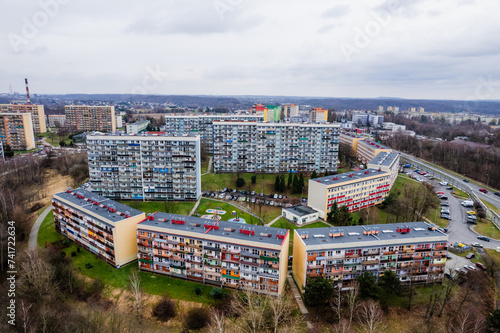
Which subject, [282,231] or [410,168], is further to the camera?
[410,168]

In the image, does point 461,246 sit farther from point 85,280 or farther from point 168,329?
point 85,280

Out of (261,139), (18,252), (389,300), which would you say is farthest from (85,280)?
(261,139)

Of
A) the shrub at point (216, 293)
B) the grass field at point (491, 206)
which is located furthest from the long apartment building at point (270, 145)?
the shrub at point (216, 293)

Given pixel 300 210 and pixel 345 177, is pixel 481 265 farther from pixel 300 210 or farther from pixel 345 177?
pixel 300 210

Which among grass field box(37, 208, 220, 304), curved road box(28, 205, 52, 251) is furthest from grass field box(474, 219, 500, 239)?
curved road box(28, 205, 52, 251)

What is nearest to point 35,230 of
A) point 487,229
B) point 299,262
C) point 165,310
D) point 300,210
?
point 165,310

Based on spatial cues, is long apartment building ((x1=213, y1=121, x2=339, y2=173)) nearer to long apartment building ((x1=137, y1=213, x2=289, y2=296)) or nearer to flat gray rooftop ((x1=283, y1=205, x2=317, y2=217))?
flat gray rooftop ((x1=283, y1=205, x2=317, y2=217))
